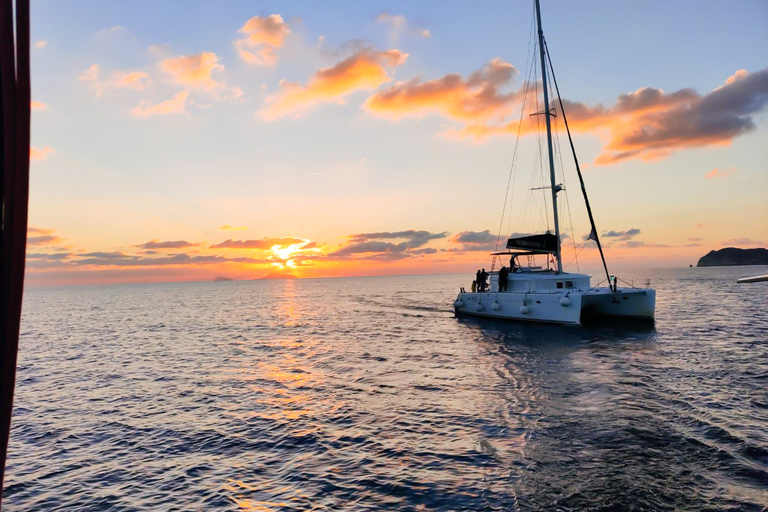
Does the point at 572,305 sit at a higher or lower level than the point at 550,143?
lower

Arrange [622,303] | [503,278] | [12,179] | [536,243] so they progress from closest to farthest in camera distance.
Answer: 1. [12,179]
2. [622,303]
3. [536,243]
4. [503,278]

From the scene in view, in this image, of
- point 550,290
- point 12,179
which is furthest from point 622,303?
point 12,179

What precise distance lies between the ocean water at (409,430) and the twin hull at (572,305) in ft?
15.0

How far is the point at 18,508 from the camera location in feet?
30.6

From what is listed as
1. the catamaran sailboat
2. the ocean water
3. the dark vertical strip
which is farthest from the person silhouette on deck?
the dark vertical strip

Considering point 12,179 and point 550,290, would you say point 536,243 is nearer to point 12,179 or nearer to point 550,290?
point 550,290

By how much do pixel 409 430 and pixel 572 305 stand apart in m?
21.2

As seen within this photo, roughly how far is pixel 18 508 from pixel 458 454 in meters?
9.61

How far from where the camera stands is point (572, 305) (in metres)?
29.9

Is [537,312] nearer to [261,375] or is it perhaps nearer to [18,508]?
[261,375]

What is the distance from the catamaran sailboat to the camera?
31.0m

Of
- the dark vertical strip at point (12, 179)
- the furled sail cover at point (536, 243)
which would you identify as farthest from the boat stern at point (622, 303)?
the dark vertical strip at point (12, 179)

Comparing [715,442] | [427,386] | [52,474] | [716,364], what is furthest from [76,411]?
[716,364]

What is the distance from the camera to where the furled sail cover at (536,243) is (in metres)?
33.2
